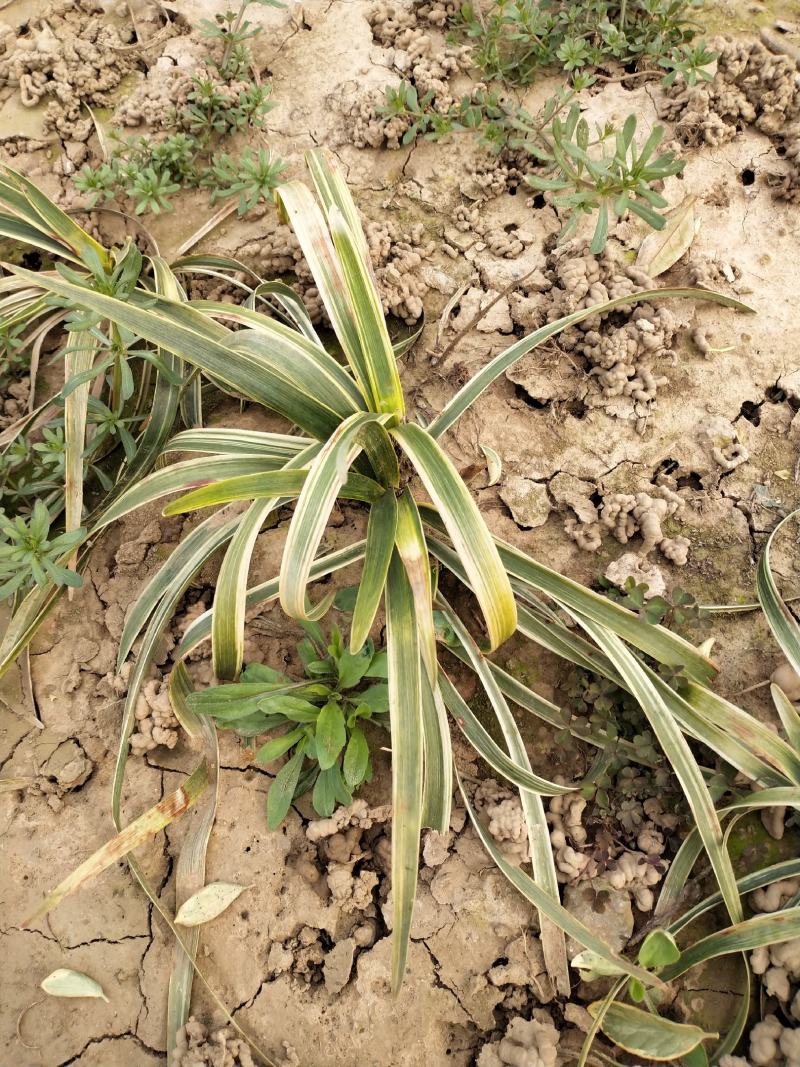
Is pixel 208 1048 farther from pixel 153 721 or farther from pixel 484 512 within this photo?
pixel 484 512

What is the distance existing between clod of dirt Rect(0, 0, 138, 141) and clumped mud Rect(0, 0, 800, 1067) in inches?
0.5

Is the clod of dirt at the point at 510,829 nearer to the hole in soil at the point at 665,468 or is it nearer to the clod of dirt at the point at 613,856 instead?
the clod of dirt at the point at 613,856

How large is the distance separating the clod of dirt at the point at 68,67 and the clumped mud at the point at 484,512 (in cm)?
1

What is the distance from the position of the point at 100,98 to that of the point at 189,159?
582 millimetres

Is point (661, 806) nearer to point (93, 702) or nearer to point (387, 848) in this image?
point (387, 848)

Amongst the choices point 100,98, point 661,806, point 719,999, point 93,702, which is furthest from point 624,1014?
point 100,98

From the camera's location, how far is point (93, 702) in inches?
75.3

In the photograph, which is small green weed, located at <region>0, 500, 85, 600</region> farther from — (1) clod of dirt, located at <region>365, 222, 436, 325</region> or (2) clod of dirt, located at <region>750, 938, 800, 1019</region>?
(2) clod of dirt, located at <region>750, 938, 800, 1019</region>

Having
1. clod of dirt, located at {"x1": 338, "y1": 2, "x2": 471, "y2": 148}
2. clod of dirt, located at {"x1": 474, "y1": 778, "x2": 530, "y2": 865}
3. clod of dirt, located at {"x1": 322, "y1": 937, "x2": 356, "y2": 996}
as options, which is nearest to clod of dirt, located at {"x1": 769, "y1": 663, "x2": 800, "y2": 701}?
clod of dirt, located at {"x1": 474, "y1": 778, "x2": 530, "y2": 865}

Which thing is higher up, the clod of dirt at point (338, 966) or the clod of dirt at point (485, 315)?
the clod of dirt at point (485, 315)

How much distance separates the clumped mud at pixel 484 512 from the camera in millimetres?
1585

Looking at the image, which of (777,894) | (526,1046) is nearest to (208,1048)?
(526,1046)

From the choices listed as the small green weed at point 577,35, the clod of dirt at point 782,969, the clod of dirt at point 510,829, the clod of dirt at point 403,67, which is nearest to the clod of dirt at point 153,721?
the clod of dirt at point 510,829

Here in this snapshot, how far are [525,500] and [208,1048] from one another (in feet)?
5.22
